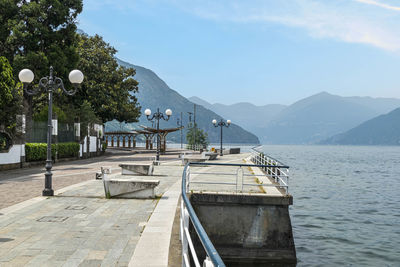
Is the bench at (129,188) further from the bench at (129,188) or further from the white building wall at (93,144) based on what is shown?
the white building wall at (93,144)

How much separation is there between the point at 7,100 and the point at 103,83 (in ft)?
67.7

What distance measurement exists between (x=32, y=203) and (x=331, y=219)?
1598cm

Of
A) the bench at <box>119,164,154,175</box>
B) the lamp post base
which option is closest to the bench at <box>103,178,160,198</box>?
the lamp post base

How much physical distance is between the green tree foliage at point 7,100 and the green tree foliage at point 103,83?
15.5 m

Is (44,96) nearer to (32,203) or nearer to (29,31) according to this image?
(29,31)

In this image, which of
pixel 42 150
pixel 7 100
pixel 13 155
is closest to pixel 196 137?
pixel 42 150

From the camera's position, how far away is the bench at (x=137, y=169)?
19422mm

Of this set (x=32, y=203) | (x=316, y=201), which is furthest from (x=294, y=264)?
(x=316, y=201)

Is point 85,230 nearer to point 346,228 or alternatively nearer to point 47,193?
point 47,193

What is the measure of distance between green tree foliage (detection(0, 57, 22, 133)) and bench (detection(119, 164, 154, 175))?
9719mm

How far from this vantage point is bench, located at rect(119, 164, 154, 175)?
1942 cm

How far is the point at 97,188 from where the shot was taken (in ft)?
48.6

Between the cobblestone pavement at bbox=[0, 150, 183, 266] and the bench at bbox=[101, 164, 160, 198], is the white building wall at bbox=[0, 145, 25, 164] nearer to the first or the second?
the cobblestone pavement at bbox=[0, 150, 183, 266]

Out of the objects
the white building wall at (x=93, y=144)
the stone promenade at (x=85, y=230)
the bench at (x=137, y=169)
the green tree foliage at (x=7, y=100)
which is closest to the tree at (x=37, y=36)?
the green tree foliage at (x=7, y=100)
